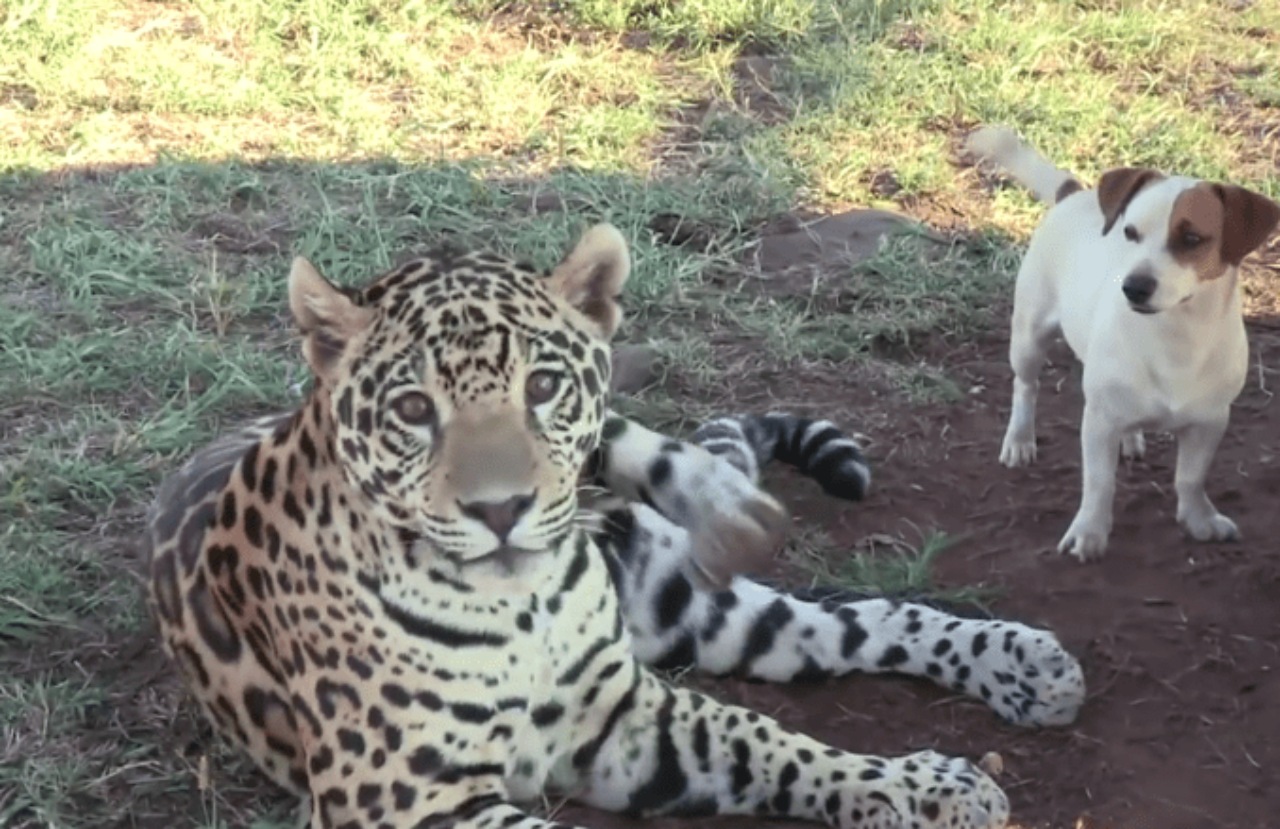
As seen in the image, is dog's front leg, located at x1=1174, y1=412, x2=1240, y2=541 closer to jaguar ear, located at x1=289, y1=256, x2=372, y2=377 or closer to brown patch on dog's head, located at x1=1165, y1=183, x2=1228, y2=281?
brown patch on dog's head, located at x1=1165, y1=183, x2=1228, y2=281

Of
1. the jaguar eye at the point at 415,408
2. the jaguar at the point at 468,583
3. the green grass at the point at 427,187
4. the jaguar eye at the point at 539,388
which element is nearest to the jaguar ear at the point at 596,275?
the jaguar at the point at 468,583

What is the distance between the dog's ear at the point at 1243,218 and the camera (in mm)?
4270

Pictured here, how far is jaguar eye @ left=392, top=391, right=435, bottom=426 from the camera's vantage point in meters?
3.13

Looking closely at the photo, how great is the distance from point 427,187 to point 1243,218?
11.3 ft

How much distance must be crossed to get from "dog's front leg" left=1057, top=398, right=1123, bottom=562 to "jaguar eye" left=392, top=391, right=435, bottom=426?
2.12 meters

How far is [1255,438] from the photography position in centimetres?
522

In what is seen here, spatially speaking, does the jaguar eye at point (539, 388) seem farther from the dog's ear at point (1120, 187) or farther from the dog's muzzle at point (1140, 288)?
the dog's ear at point (1120, 187)

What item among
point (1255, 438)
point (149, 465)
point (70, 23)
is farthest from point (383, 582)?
point (70, 23)

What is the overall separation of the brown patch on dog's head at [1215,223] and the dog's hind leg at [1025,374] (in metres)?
0.77

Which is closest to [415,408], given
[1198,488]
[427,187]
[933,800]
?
[933,800]

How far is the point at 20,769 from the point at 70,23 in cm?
523

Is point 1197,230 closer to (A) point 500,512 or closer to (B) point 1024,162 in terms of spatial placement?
(B) point 1024,162

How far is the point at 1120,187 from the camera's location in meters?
4.49

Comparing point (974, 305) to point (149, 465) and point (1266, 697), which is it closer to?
point (1266, 697)
